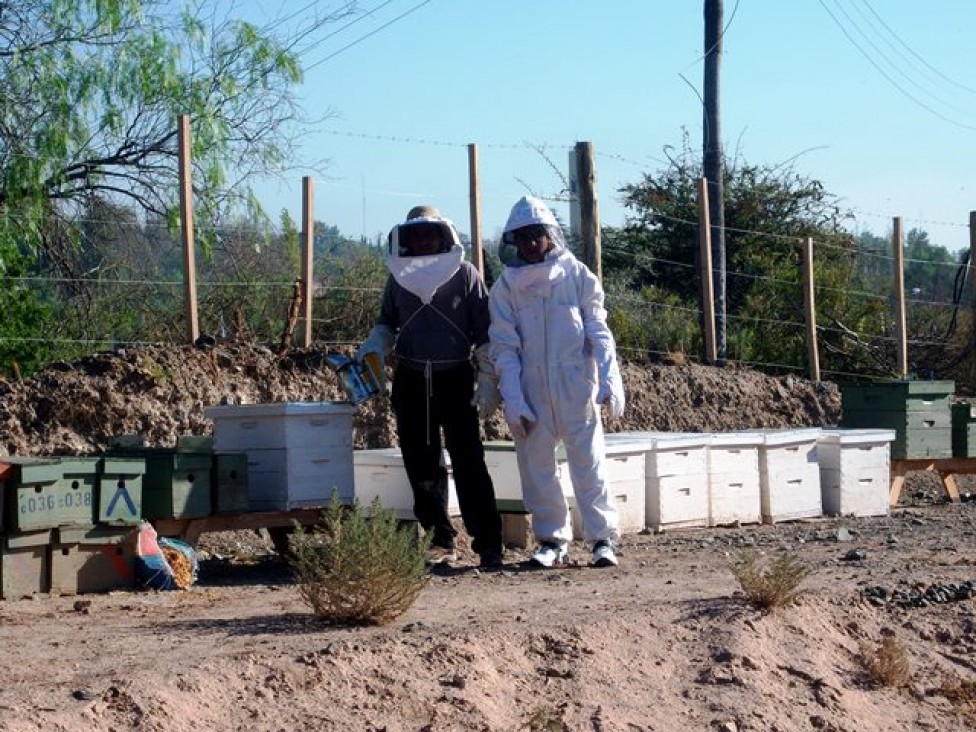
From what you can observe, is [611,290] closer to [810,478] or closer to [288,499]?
[810,478]

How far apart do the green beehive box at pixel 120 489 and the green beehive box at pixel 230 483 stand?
1.77 ft

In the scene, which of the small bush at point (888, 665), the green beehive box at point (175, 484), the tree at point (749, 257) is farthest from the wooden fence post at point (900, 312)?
the green beehive box at point (175, 484)

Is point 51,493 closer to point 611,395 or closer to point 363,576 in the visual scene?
point 363,576

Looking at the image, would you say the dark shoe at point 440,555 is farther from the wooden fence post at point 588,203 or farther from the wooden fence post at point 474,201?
the wooden fence post at point 588,203

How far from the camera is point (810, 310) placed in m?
19.2

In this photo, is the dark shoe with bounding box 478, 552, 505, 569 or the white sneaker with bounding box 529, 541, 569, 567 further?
the dark shoe with bounding box 478, 552, 505, 569

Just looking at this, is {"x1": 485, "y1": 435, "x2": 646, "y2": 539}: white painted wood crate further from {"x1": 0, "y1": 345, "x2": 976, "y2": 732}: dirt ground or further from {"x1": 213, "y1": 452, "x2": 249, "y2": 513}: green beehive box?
{"x1": 213, "y1": 452, "x2": 249, "y2": 513}: green beehive box

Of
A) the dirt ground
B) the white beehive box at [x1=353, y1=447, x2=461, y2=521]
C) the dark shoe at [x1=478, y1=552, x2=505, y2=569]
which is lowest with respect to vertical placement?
the dirt ground

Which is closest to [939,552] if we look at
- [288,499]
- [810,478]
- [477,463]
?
[810,478]

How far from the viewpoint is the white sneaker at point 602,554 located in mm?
9852

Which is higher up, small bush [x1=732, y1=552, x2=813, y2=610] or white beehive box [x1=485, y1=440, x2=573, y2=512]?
white beehive box [x1=485, y1=440, x2=573, y2=512]

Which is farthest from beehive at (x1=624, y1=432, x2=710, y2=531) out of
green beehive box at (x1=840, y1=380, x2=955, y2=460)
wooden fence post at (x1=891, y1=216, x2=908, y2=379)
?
wooden fence post at (x1=891, y1=216, x2=908, y2=379)

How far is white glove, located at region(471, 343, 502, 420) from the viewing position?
977cm

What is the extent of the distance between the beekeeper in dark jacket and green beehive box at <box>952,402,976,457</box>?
7784 millimetres
